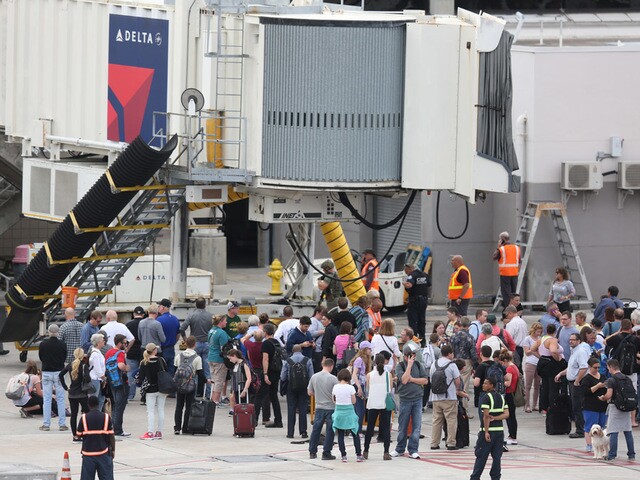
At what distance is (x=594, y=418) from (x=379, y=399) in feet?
9.42

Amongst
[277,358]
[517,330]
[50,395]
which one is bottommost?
[50,395]

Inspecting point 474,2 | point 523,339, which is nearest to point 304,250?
point 523,339

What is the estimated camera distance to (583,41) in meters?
40.1

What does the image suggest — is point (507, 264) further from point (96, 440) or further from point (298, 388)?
point (96, 440)

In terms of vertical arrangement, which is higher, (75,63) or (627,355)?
(75,63)

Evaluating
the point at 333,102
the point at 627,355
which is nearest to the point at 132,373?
the point at 333,102

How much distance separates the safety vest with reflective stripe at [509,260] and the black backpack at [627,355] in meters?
9.41

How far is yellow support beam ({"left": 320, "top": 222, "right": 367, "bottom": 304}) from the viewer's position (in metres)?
29.9

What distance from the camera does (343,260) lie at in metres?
30.3

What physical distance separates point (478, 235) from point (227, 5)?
1194 centimetres

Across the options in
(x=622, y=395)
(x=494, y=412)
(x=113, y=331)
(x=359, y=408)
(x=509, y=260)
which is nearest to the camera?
(x=494, y=412)

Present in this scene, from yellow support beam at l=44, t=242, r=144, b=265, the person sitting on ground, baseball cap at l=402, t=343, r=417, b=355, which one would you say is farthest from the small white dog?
yellow support beam at l=44, t=242, r=144, b=265

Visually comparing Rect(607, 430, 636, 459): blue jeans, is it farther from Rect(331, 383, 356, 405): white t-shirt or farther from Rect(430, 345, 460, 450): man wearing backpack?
Rect(331, 383, 356, 405): white t-shirt

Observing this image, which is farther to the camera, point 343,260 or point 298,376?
point 343,260
